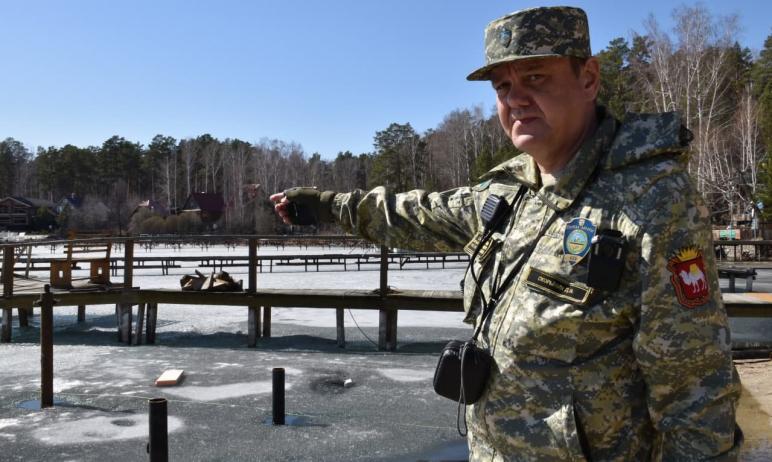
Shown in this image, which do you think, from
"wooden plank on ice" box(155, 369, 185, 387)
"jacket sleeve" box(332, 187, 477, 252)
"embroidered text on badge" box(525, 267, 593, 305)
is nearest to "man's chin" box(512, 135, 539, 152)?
"embroidered text on badge" box(525, 267, 593, 305)

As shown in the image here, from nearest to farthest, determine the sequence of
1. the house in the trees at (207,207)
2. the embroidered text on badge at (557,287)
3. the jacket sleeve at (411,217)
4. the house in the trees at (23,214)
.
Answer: the embroidered text on badge at (557,287) < the jacket sleeve at (411,217) < the house in the trees at (207,207) < the house in the trees at (23,214)

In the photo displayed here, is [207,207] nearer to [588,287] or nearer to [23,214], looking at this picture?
[23,214]

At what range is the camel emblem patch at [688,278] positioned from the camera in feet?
5.04

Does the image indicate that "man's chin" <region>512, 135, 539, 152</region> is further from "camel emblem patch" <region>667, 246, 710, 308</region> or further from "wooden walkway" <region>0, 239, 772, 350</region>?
"wooden walkway" <region>0, 239, 772, 350</region>

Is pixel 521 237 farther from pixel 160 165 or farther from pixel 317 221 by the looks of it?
pixel 160 165

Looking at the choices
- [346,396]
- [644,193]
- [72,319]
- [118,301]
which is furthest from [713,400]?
[72,319]

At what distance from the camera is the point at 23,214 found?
81.9m

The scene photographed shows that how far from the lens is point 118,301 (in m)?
10.8

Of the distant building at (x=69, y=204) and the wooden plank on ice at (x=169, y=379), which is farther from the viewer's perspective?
the distant building at (x=69, y=204)

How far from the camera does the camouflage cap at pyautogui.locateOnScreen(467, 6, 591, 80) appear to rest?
5.89 ft

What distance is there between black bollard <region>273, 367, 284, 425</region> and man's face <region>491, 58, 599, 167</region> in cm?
426

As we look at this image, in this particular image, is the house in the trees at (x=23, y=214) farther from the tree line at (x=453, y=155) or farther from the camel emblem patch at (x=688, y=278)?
the camel emblem patch at (x=688, y=278)

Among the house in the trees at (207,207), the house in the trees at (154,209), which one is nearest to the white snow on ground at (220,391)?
the house in the trees at (207,207)

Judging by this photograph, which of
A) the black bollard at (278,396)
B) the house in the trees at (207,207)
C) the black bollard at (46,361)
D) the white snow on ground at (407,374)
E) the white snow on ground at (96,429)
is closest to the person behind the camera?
the white snow on ground at (96,429)
